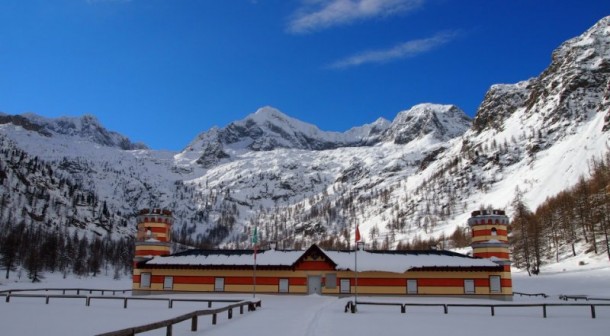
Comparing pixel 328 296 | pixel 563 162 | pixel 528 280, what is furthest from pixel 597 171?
pixel 328 296

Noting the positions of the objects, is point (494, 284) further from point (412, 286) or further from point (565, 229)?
point (565, 229)

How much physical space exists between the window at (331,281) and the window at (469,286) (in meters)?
13.3

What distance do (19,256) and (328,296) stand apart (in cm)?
10282

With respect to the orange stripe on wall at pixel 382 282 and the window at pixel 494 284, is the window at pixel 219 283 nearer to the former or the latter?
the orange stripe on wall at pixel 382 282

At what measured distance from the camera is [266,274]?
5381cm

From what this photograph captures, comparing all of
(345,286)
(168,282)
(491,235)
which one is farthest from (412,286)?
(168,282)

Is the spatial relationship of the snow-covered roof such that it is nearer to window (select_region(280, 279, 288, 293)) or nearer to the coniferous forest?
window (select_region(280, 279, 288, 293))

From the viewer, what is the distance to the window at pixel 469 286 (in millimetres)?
52644

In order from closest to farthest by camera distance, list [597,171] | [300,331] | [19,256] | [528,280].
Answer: [300,331] < [528,280] < [19,256] < [597,171]

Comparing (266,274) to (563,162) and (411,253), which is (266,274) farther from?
(563,162)

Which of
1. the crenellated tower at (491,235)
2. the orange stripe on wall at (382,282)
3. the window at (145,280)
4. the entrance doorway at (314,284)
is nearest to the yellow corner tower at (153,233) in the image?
the window at (145,280)

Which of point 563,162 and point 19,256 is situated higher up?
point 563,162

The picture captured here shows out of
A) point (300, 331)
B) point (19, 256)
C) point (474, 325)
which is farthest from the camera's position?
point (19, 256)

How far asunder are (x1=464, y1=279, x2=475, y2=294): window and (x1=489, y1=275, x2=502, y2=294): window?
1.84m
